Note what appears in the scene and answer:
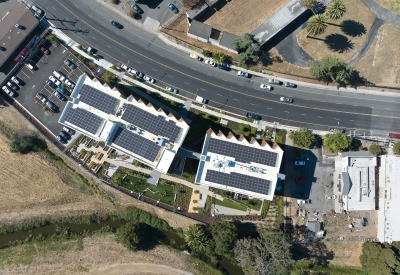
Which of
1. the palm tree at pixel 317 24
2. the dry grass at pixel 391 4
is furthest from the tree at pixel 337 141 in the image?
the dry grass at pixel 391 4

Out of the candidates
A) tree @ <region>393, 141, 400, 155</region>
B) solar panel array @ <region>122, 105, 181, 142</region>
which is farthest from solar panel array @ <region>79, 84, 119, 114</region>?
tree @ <region>393, 141, 400, 155</region>

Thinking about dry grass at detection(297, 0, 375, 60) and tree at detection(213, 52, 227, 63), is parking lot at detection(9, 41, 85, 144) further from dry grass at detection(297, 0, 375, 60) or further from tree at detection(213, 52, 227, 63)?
dry grass at detection(297, 0, 375, 60)

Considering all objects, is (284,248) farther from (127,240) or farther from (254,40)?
(254,40)

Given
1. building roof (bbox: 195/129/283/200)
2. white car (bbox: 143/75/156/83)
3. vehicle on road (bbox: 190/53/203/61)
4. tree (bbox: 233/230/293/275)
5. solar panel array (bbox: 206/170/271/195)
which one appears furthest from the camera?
vehicle on road (bbox: 190/53/203/61)

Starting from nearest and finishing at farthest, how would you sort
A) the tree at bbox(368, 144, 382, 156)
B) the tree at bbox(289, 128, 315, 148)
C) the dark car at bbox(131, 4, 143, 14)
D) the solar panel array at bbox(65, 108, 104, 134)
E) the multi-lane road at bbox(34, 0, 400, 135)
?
the solar panel array at bbox(65, 108, 104, 134) → the tree at bbox(289, 128, 315, 148) → the tree at bbox(368, 144, 382, 156) → the multi-lane road at bbox(34, 0, 400, 135) → the dark car at bbox(131, 4, 143, 14)

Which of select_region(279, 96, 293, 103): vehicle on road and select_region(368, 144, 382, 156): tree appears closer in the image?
select_region(368, 144, 382, 156): tree

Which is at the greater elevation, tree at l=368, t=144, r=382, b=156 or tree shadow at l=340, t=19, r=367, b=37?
tree shadow at l=340, t=19, r=367, b=37

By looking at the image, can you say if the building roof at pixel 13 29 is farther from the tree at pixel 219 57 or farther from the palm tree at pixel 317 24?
the palm tree at pixel 317 24
